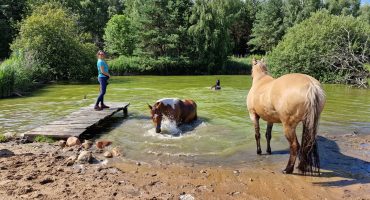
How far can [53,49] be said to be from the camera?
2692 cm

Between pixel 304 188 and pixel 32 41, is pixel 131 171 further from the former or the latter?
pixel 32 41

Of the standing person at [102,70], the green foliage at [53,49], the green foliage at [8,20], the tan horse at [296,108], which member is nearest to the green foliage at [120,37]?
the green foliage at [8,20]

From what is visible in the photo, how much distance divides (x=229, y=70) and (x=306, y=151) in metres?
36.4

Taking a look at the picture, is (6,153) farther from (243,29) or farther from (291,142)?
(243,29)

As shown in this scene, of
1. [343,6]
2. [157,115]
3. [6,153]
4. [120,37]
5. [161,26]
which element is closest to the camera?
[6,153]

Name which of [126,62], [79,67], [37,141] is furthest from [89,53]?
[37,141]

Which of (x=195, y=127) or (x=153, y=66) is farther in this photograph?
(x=153, y=66)

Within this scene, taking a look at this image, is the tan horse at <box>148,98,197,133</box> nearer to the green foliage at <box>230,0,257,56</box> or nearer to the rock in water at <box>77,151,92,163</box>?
the rock in water at <box>77,151,92,163</box>

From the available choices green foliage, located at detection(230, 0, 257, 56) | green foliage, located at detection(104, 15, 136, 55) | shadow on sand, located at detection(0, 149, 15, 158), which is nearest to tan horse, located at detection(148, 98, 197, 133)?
shadow on sand, located at detection(0, 149, 15, 158)

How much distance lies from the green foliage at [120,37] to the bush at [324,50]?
24.3 meters

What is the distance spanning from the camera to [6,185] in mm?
5457

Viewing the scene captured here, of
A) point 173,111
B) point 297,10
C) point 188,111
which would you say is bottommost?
point 188,111

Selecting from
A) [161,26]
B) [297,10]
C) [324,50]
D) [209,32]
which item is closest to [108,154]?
[324,50]

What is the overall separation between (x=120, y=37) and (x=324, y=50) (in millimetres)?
29425
